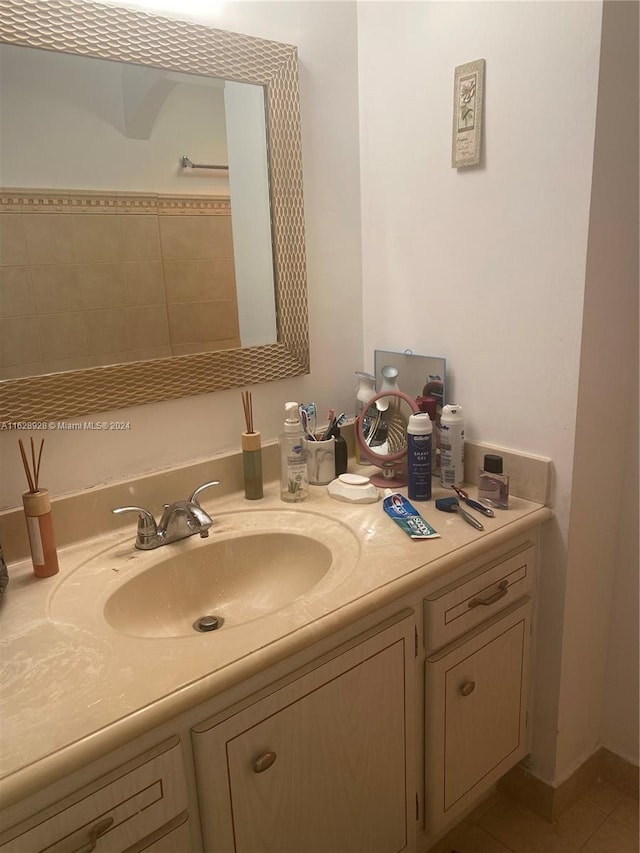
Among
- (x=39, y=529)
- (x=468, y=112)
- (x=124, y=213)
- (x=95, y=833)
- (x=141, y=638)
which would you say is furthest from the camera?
(x=468, y=112)

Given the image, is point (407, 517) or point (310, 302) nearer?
point (407, 517)

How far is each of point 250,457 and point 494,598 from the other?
59 cm

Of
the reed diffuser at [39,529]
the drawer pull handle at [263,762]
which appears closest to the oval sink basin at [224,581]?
the reed diffuser at [39,529]

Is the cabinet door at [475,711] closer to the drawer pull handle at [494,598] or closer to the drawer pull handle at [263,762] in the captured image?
the drawer pull handle at [494,598]

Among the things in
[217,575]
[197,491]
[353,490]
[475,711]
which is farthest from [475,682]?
[197,491]

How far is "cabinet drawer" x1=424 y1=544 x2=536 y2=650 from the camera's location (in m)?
1.15

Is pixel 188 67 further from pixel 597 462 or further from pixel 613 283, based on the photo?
pixel 597 462

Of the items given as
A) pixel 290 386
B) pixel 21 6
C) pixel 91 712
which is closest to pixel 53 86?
pixel 21 6

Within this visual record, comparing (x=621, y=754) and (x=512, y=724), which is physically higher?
(x=512, y=724)

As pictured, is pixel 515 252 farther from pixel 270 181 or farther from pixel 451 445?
pixel 270 181

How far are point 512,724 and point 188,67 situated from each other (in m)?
1.55

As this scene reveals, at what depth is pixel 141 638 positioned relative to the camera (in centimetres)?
91

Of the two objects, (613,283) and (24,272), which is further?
(613,283)

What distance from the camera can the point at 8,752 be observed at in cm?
70
